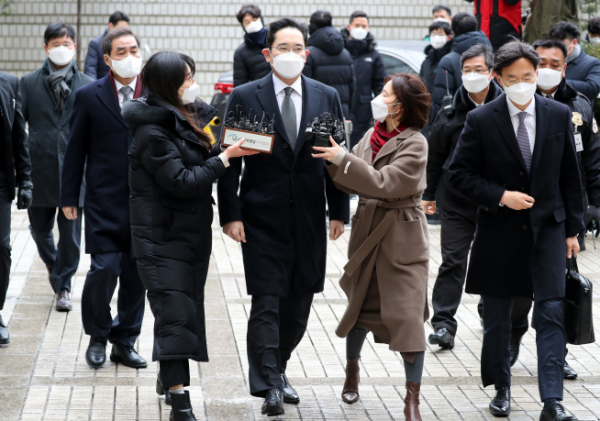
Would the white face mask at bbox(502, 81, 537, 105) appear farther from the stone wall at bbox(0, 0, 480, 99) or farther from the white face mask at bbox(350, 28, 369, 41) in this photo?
the stone wall at bbox(0, 0, 480, 99)

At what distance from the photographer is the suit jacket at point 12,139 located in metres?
6.13

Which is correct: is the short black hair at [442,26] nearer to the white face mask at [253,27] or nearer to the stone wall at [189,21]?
the white face mask at [253,27]

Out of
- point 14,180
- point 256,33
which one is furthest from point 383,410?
point 256,33

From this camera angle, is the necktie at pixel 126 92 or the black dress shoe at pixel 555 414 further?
the necktie at pixel 126 92

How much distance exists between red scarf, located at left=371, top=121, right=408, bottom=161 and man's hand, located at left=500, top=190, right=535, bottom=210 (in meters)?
0.65

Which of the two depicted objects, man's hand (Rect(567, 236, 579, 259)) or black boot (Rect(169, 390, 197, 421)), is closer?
black boot (Rect(169, 390, 197, 421))

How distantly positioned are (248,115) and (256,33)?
5.92m

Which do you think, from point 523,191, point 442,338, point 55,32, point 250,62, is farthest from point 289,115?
point 250,62

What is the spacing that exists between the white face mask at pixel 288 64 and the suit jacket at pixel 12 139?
209 centimetres

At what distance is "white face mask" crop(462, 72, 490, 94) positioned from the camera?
6176 millimetres

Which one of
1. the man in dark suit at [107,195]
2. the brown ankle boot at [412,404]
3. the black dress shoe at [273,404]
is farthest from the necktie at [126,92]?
the brown ankle boot at [412,404]

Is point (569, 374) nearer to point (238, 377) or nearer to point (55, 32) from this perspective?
point (238, 377)

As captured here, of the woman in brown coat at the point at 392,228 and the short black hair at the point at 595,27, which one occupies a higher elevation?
the short black hair at the point at 595,27

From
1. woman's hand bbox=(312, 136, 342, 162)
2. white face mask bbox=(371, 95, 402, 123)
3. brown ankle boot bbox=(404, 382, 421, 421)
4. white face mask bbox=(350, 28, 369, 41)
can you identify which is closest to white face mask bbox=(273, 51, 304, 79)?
white face mask bbox=(371, 95, 402, 123)
